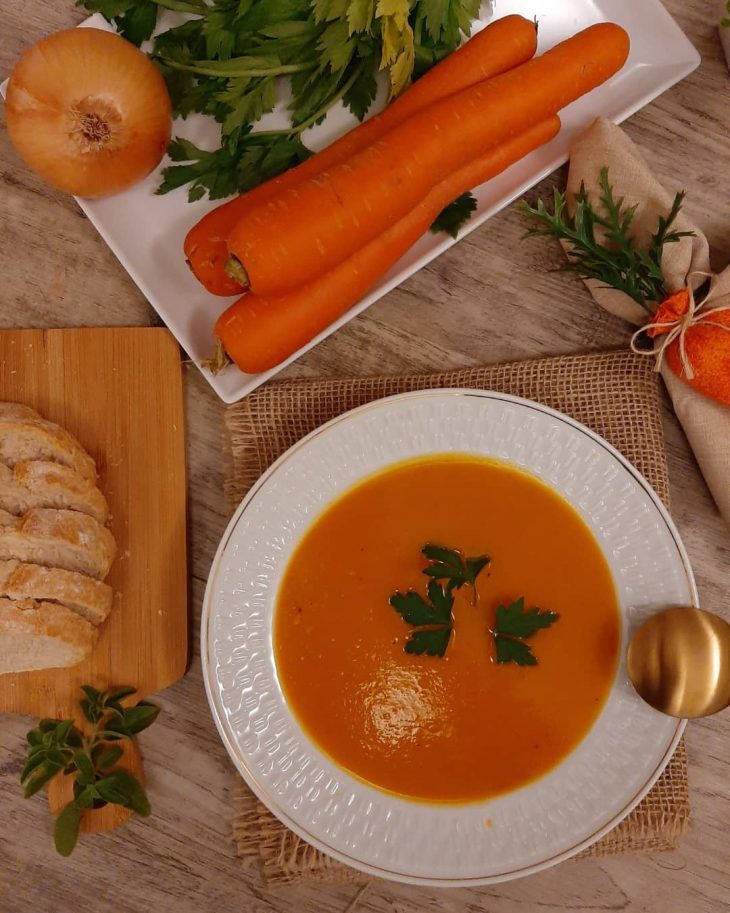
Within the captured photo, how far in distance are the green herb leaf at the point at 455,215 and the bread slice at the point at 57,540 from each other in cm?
90

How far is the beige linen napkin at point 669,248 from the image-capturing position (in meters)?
1.41

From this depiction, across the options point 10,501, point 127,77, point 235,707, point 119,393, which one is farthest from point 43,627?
point 127,77

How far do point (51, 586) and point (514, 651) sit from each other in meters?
0.86

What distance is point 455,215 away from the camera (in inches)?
57.0

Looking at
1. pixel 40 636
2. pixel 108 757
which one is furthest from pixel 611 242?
pixel 108 757

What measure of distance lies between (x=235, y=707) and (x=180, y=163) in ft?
3.58

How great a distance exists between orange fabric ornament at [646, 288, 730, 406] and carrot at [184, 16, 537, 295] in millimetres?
585

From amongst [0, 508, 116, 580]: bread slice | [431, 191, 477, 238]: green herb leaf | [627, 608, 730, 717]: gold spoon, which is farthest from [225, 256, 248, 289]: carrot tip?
[627, 608, 730, 717]: gold spoon

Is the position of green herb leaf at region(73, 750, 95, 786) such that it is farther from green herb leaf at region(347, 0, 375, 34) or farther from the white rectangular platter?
green herb leaf at region(347, 0, 375, 34)

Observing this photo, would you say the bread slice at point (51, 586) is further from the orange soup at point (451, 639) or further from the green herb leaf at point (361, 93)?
the green herb leaf at point (361, 93)

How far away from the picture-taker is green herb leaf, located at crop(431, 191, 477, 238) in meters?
1.44

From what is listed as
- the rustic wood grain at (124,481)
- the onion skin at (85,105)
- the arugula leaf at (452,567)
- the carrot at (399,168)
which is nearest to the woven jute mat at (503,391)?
the rustic wood grain at (124,481)

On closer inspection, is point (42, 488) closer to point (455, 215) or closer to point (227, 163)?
point (227, 163)

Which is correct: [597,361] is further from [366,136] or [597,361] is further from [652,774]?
[652,774]
